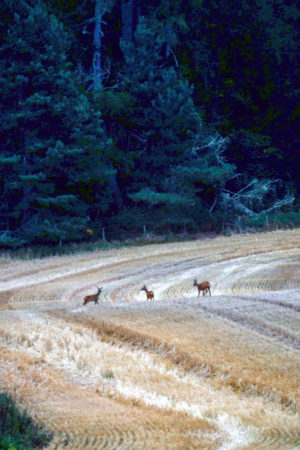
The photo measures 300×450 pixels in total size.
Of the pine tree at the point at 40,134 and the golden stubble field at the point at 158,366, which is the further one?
the pine tree at the point at 40,134

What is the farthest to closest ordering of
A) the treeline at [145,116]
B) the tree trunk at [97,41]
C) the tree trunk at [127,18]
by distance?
the tree trunk at [127,18]
the tree trunk at [97,41]
the treeline at [145,116]

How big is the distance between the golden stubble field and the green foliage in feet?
0.50

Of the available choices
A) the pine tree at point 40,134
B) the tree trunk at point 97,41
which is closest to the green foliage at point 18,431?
the pine tree at point 40,134

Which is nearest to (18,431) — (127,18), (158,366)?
(158,366)

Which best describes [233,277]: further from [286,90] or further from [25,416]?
[286,90]

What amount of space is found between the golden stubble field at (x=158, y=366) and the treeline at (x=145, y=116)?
45.2 feet

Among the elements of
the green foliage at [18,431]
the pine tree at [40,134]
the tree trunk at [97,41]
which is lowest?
the green foliage at [18,431]

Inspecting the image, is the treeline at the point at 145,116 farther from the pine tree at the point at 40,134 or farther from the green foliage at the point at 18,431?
the green foliage at the point at 18,431

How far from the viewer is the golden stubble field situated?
8367 mm

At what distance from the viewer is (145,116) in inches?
1503

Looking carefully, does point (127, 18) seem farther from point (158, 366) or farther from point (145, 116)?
point (158, 366)

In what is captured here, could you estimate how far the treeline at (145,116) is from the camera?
1323 inches

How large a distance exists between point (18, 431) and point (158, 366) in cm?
369

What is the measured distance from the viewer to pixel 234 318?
1436 centimetres
